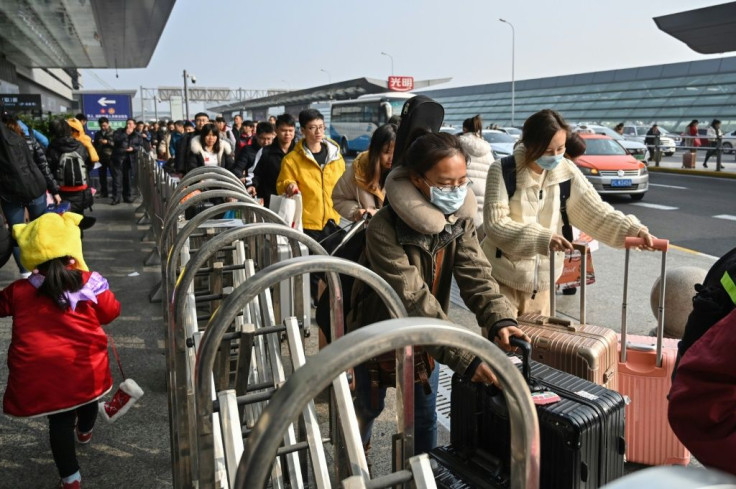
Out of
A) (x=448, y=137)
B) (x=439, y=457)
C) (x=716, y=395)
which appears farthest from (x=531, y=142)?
(x=716, y=395)

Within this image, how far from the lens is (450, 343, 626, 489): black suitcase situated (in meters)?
2.13

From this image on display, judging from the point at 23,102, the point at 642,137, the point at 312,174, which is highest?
the point at 23,102

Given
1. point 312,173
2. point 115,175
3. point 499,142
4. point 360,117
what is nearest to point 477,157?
point 312,173

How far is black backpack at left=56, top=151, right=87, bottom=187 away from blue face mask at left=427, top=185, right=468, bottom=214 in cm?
765

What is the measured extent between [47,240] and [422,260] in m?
1.75

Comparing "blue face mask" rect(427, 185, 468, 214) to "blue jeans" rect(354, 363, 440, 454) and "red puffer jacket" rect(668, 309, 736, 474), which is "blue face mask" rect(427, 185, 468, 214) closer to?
"blue jeans" rect(354, 363, 440, 454)

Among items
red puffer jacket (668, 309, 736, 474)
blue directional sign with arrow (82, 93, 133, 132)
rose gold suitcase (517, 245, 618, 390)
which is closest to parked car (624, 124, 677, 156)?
blue directional sign with arrow (82, 93, 133, 132)

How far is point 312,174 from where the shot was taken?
5547mm

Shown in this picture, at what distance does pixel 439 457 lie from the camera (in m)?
2.25

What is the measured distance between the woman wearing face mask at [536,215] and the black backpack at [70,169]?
7017 millimetres

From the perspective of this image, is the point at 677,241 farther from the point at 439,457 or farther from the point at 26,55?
the point at 26,55

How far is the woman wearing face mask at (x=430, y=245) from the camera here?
2.40 meters

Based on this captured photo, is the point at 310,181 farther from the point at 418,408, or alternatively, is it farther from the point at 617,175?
the point at 617,175

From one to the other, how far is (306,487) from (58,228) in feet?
5.39
